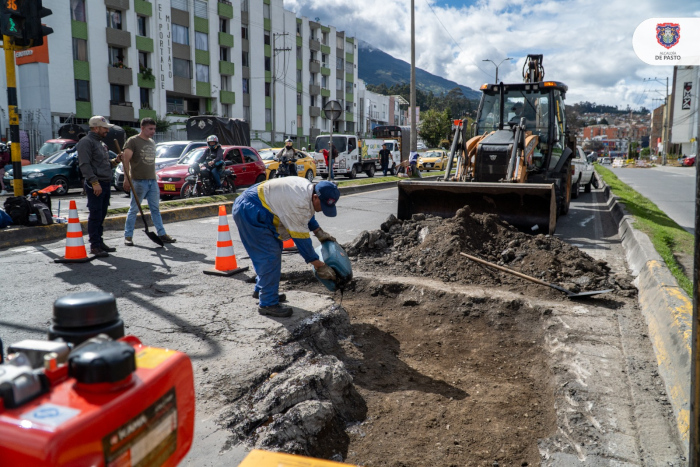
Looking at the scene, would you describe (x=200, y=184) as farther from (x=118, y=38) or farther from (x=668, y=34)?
(x=118, y=38)

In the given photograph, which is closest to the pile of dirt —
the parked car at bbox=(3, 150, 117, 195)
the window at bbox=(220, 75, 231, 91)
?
the parked car at bbox=(3, 150, 117, 195)

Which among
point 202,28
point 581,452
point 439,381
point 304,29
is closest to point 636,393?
point 581,452

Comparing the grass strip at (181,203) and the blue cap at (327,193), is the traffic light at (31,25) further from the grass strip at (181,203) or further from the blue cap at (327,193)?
the blue cap at (327,193)

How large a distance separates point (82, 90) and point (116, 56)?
3845 millimetres

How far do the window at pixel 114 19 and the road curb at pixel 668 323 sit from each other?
121 ft

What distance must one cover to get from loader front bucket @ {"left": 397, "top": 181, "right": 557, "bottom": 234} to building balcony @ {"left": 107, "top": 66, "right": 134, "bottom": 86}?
102ft

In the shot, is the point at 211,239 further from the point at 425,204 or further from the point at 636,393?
the point at 636,393

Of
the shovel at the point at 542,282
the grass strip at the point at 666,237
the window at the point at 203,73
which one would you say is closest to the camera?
the shovel at the point at 542,282

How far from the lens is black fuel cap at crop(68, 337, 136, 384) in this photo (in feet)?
4.41

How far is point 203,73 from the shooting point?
43.1 metres

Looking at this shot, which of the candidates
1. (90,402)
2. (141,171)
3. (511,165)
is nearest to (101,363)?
(90,402)

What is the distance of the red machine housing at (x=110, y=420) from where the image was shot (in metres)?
1.20

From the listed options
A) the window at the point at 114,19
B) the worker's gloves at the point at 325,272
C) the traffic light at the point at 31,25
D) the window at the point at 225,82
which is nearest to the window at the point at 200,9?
the window at the point at 225,82

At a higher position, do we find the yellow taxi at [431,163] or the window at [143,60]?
the window at [143,60]
